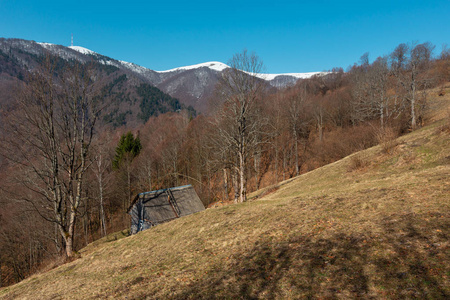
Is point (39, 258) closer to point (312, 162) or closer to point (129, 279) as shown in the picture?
point (129, 279)

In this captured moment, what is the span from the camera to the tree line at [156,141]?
12.6 m

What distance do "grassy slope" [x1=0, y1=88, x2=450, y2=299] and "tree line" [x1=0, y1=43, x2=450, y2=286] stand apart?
14.7ft

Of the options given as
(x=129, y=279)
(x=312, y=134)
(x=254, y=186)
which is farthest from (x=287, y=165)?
(x=129, y=279)

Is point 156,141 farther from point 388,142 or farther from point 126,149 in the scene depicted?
point 388,142

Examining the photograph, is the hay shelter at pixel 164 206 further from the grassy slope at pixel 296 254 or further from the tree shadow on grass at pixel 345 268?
the tree shadow on grass at pixel 345 268

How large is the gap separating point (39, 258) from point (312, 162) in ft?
148

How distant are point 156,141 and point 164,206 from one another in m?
45.9

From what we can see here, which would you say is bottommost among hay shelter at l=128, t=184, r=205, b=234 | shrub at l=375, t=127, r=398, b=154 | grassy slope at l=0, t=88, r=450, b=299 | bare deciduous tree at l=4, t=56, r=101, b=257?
hay shelter at l=128, t=184, r=205, b=234

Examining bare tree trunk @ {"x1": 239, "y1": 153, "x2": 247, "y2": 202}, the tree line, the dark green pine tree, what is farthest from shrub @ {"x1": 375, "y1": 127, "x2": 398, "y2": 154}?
the dark green pine tree

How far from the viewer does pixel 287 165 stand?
40.9 meters

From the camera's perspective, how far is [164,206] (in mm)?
24422

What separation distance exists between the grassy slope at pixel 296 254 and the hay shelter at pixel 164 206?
1157 cm

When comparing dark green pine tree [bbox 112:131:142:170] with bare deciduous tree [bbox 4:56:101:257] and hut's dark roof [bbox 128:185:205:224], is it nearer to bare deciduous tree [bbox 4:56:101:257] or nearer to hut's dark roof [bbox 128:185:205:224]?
hut's dark roof [bbox 128:185:205:224]

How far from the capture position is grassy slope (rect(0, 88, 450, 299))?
14.9 ft
